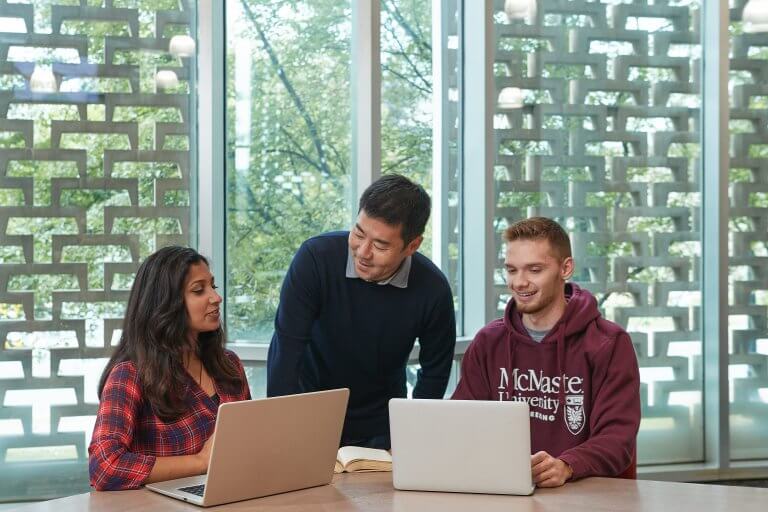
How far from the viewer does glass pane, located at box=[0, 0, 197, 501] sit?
382 cm

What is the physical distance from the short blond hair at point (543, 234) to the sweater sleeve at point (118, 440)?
3.38 ft

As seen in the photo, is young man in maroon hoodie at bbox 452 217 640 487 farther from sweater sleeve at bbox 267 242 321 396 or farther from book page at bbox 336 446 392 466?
sweater sleeve at bbox 267 242 321 396

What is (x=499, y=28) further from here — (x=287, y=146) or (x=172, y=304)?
(x=172, y=304)

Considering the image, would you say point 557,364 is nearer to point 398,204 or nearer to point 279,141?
point 398,204

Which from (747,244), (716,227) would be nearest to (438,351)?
(716,227)

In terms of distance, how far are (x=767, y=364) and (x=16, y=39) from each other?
3801 millimetres

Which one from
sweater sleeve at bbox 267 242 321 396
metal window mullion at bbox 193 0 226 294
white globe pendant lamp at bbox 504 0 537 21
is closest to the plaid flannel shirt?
sweater sleeve at bbox 267 242 321 396

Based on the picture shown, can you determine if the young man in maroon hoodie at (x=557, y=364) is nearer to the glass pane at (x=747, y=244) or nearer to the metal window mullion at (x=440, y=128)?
the metal window mullion at (x=440, y=128)

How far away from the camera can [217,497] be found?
6.29 feet

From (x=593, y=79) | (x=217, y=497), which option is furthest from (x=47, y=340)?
(x=593, y=79)

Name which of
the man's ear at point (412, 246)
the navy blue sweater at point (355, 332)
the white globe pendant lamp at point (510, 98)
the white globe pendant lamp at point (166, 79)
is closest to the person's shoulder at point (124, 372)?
the navy blue sweater at point (355, 332)

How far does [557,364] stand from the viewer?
2332mm

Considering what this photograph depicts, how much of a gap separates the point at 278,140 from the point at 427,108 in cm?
71

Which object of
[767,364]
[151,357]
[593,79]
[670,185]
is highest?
[593,79]
